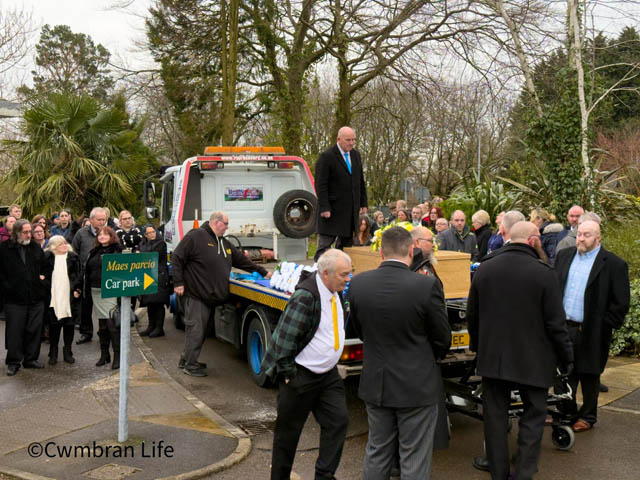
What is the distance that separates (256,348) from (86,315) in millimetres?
3487

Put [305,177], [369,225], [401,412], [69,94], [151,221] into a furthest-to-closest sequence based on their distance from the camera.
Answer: [69,94] → [151,221] → [305,177] → [369,225] → [401,412]

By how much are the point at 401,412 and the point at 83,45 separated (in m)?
50.3

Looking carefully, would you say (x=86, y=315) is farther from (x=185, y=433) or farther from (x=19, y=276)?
(x=185, y=433)

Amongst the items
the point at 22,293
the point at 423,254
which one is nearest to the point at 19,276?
the point at 22,293

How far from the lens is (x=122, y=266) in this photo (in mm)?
5832

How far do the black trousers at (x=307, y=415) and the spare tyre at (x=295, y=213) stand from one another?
6189 mm

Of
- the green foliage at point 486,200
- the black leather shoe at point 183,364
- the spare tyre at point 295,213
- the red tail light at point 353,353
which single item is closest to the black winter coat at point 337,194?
the red tail light at point 353,353

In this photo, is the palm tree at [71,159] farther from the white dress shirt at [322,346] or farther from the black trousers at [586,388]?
the white dress shirt at [322,346]

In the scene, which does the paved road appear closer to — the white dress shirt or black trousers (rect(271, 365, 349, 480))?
black trousers (rect(271, 365, 349, 480))

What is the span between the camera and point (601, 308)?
5.95 metres

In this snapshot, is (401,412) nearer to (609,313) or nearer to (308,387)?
(308,387)

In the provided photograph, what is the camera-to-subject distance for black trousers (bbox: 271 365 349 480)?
439cm

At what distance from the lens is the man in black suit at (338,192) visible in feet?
23.8

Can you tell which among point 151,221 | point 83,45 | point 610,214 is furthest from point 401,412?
point 83,45
